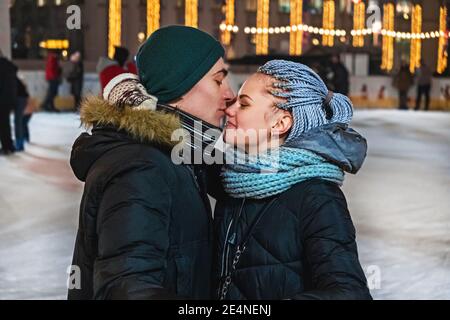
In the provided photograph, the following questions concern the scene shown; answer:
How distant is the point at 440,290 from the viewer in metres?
4.06

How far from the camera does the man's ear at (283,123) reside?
1.64m

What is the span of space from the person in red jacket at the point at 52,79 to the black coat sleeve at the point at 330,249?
16.4m

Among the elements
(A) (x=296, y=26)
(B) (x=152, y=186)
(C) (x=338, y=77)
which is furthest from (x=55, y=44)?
(B) (x=152, y=186)

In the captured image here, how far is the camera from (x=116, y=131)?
5.29 ft

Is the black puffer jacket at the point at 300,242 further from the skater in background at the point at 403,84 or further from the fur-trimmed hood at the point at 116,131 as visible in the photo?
the skater in background at the point at 403,84

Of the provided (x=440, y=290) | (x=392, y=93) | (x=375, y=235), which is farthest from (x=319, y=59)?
(x=440, y=290)

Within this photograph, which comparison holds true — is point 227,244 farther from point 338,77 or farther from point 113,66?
point 338,77

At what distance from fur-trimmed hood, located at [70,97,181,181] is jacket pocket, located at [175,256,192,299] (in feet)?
0.72

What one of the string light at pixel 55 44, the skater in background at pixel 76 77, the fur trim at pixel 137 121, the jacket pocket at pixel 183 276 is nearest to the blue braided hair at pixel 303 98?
the fur trim at pixel 137 121

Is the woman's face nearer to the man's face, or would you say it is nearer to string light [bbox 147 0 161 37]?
the man's face

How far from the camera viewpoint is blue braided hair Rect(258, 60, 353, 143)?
162cm

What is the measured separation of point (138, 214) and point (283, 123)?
391mm

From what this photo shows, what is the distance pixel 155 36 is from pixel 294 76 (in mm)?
326

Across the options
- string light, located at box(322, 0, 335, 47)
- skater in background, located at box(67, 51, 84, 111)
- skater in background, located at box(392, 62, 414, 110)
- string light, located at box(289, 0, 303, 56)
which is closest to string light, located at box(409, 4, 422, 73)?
string light, located at box(322, 0, 335, 47)
